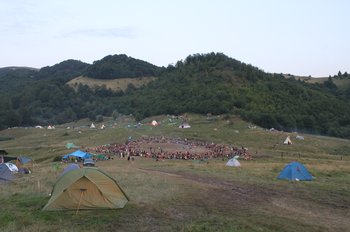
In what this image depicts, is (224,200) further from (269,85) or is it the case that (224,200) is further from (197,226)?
(269,85)

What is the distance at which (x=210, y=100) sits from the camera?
109 metres

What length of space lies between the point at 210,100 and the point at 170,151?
180 ft

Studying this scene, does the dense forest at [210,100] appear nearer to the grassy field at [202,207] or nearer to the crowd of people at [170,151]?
the crowd of people at [170,151]

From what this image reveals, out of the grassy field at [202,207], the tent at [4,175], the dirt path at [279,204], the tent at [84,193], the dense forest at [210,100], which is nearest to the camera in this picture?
the grassy field at [202,207]

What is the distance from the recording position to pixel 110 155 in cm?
5169

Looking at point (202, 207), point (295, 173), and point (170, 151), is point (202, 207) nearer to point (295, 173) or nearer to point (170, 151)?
point (295, 173)

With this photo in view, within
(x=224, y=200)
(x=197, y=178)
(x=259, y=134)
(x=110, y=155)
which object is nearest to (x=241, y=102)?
(x=259, y=134)

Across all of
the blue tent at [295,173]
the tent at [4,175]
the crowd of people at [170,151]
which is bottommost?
the crowd of people at [170,151]

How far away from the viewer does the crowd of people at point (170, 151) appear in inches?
1967

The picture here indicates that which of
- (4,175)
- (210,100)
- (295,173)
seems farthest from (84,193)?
(210,100)

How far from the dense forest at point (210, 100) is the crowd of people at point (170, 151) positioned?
3803 centimetres

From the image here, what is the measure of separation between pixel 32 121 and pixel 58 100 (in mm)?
25397

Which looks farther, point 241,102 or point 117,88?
point 117,88

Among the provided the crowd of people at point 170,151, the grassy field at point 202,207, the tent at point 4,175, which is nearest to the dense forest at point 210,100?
the crowd of people at point 170,151
